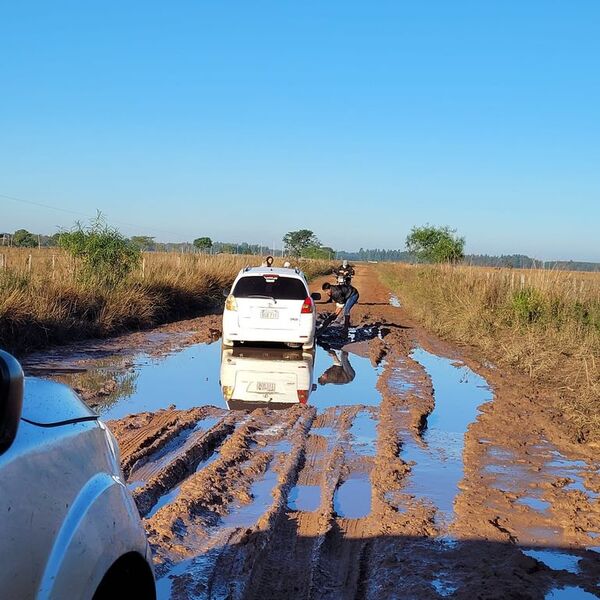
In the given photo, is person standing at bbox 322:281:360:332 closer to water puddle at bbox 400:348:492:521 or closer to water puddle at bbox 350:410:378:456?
water puddle at bbox 400:348:492:521

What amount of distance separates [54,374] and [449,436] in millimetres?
6049

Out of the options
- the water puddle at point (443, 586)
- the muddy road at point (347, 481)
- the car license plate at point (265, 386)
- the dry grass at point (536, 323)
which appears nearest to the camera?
the water puddle at point (443, 586)

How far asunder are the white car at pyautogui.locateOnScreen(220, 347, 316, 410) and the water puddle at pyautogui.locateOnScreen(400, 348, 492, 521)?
6.47 feet

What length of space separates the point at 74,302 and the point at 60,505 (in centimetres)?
1620

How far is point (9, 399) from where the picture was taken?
79.0 inches

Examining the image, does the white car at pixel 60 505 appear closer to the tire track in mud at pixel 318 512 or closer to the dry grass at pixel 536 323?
the tire track in mud at pixel 318 512

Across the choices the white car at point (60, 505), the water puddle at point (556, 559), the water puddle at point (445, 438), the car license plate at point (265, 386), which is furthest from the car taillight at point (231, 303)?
the white car at point (60, 505)

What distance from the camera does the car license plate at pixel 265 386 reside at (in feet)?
38.1

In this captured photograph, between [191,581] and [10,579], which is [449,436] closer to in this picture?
[191,581]

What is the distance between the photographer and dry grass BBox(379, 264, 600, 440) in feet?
39.9

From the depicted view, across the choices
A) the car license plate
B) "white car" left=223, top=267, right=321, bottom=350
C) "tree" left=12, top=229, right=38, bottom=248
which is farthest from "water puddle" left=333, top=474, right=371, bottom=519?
"tree" left=12, top=229, right=38, bottom=248

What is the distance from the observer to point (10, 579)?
1953 millimetres

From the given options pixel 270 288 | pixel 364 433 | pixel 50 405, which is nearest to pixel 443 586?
pixel 50 405

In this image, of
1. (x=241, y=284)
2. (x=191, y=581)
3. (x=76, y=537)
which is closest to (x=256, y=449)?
(x=191, y=581)
